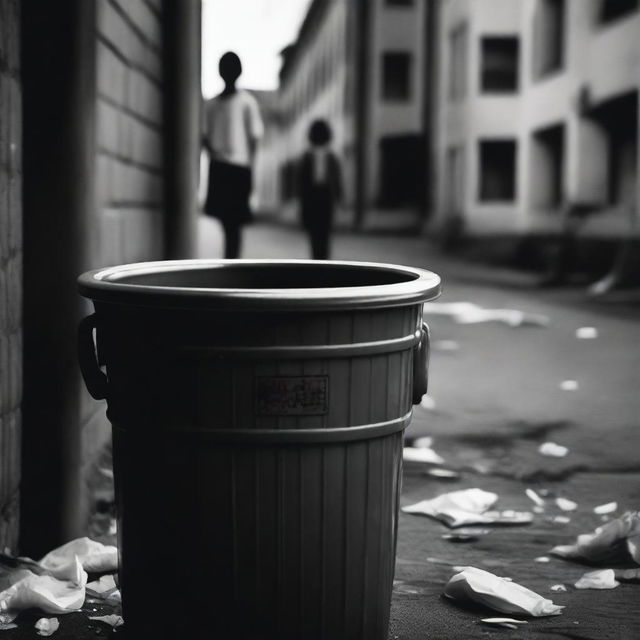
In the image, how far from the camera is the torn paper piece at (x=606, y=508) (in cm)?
441

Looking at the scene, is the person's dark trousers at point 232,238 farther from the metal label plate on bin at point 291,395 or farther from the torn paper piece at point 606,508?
the metal label plate on bin at point 291,395

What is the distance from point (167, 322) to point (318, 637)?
2.99ft

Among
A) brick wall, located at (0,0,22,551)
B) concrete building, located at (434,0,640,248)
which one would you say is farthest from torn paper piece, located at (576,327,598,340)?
brick wall, located at (0,0,22,551)

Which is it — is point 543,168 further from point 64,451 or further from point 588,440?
point 64,451

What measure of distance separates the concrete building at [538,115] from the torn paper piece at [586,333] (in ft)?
18.5

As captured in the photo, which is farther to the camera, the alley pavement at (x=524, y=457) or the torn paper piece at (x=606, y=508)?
the torn paper piece at (x=606, y=508)

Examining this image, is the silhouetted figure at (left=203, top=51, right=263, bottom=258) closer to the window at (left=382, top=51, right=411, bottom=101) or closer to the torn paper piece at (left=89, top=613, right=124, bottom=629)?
the torn paper piece at (left=89, top=613, right=124, bottom=629)

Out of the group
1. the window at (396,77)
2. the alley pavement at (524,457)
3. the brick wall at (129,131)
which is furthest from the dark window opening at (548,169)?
the brick wall at (129,131)

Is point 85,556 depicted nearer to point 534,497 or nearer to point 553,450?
point 534,497

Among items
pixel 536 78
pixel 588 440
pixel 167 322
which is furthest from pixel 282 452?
pixel 536 78

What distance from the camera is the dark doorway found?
34.3m

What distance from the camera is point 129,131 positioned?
5535 mm

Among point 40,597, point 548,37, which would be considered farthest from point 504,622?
point 548,37

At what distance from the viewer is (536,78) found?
22.0 m
